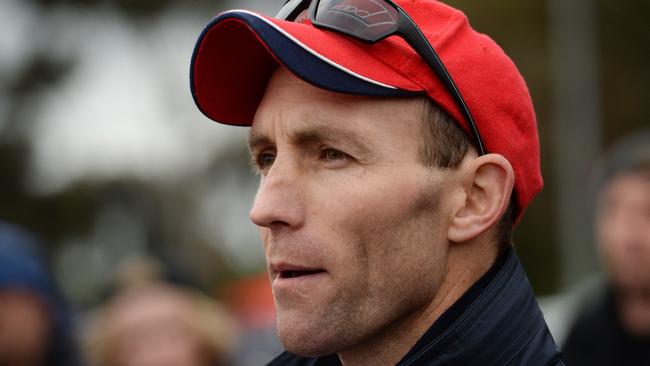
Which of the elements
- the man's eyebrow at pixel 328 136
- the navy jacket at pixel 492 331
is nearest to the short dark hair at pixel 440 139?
the man's eyebrow at pixel 328 136

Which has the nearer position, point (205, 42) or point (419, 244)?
point (419, 244)

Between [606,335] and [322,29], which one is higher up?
[322,29]

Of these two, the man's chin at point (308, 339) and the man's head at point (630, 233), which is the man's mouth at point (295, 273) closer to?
the man's chin at point (308, 339)

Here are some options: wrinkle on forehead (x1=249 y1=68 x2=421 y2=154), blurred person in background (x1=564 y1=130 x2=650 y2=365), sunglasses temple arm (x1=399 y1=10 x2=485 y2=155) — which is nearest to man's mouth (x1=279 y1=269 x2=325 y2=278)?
wrinkle on forehead (x1=249 y1=68 x2=421 y2=154)

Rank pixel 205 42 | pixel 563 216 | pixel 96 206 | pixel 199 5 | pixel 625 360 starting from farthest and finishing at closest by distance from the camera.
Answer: pixel 96 206 < pixel 199 5 < pixel 563 216 < pixel 625 360 < pixel 205 42

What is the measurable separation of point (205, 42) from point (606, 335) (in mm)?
3032

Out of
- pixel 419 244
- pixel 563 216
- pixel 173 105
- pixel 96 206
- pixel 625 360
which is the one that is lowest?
pixel 96 206

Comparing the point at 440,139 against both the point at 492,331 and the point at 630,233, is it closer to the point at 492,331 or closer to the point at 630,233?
the point at 492,331

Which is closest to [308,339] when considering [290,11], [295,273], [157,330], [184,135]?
[295,273]

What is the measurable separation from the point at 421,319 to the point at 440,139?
1.60 ft

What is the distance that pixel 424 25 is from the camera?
3.12 m

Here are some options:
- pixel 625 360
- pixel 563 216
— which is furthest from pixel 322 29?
pixel 563 216

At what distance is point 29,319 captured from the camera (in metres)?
5.55

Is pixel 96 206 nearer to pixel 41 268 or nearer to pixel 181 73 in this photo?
pixel 181 73
